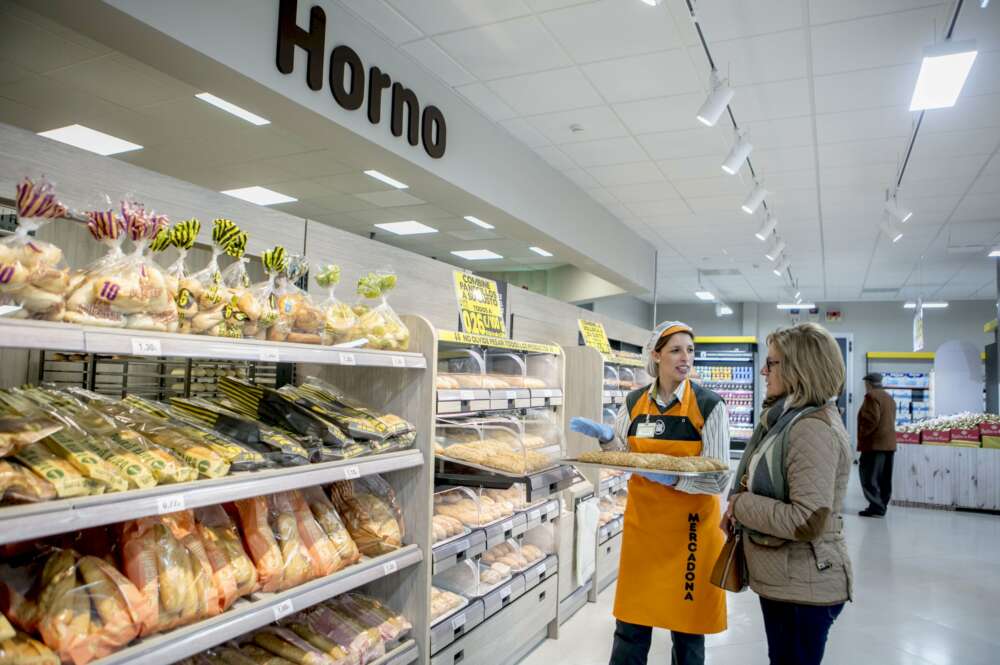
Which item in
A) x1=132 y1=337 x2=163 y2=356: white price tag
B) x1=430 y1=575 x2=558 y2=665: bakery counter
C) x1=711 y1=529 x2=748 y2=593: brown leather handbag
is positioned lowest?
x1=430 y1=575 x2=558 y2=665: bakery counter

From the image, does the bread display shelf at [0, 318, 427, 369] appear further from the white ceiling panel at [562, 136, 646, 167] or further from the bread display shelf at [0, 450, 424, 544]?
the white ceiling panel at [562, 136, 646, 167]

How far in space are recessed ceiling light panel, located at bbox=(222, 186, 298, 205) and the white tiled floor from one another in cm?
599

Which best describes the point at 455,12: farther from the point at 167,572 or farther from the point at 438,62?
the point at 167,572

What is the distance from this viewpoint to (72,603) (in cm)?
170

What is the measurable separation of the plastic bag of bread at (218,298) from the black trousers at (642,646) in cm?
203

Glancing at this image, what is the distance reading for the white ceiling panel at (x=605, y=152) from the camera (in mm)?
6090

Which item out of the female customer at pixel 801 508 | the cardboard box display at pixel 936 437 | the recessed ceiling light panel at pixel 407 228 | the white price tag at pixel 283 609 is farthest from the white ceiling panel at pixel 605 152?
the cardboard box display at pixel 936 437

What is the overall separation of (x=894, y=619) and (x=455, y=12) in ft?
16.5

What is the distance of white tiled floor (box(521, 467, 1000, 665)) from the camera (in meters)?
4.12

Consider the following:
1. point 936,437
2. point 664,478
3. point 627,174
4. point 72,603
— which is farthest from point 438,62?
point 936,437

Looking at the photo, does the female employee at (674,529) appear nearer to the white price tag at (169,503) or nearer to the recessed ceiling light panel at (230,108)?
the white price tag at (169,503)

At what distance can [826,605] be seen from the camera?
2217 mm

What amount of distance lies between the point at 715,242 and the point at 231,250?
9088 mm

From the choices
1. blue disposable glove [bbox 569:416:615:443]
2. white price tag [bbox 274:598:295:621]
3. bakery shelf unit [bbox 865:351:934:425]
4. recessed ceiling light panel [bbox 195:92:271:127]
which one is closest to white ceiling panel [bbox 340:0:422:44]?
recessed ceiling light panel [bbox 195:92:271:127]
